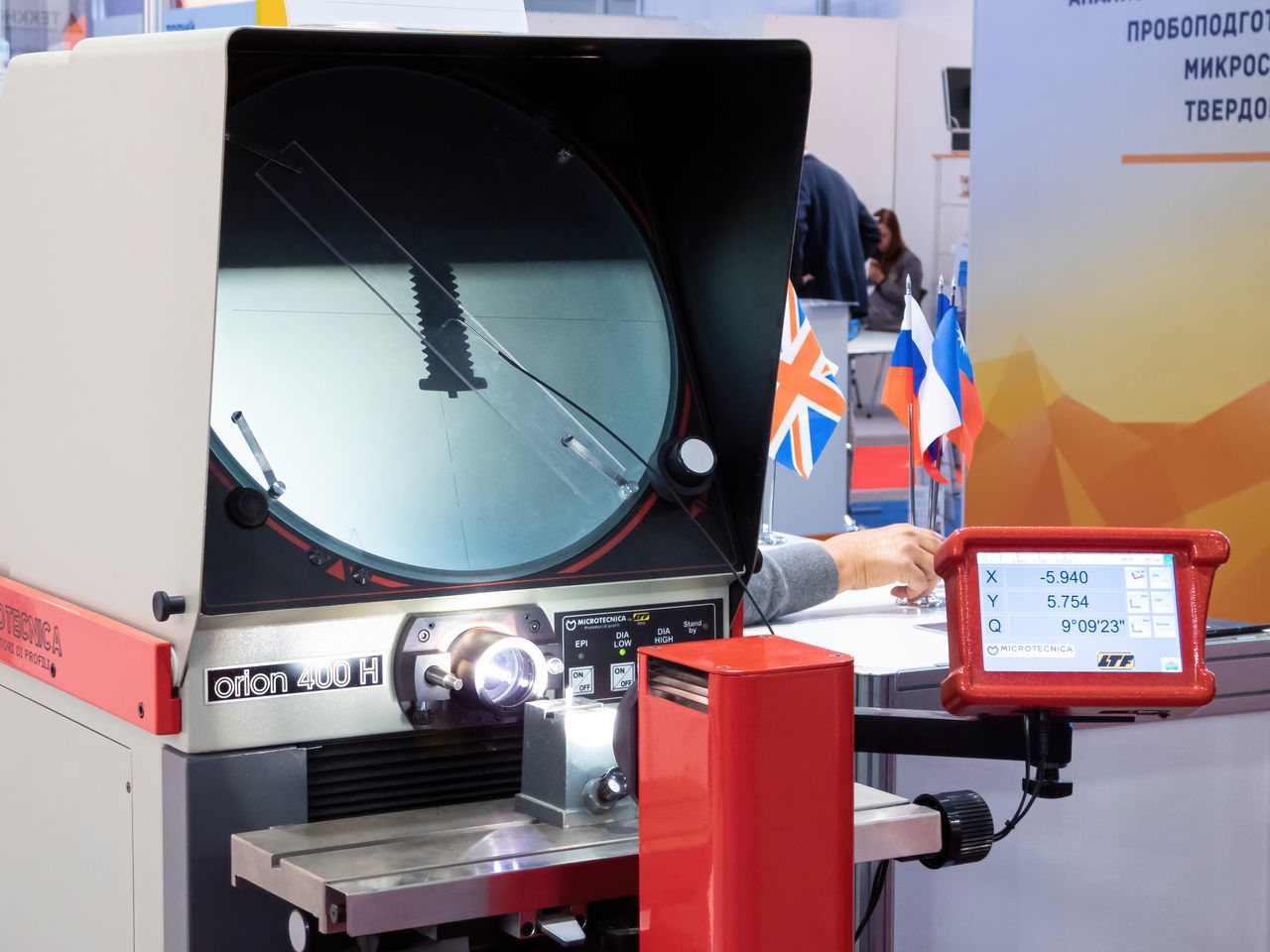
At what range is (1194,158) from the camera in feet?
11.7

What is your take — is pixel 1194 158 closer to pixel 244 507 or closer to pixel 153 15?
pixel 153 15

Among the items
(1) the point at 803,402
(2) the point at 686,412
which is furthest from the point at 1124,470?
(2) the point at 686,412

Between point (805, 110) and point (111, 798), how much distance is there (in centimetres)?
97

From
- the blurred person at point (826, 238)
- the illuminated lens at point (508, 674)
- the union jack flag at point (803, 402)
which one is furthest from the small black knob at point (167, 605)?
the blurred person at point (826, 238)

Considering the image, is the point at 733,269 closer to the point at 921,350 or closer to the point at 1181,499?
the point at 921,350

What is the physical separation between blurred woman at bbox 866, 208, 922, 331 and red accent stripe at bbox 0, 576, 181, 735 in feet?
26.3

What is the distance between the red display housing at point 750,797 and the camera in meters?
1.09

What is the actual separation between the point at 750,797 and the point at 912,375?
1.86m

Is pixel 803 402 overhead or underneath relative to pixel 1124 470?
overhead

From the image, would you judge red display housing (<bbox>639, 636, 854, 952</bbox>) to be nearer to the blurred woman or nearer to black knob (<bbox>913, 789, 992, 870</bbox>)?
black knob (<bbox>913, 789, 992, 870</bbox>)

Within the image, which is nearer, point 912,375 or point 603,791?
point 603,791

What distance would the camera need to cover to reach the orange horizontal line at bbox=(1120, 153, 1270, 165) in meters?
3.42

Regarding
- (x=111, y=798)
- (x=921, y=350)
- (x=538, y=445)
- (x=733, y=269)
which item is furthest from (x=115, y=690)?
(x=921, y=350)

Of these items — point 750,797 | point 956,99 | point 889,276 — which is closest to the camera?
point 750,797
